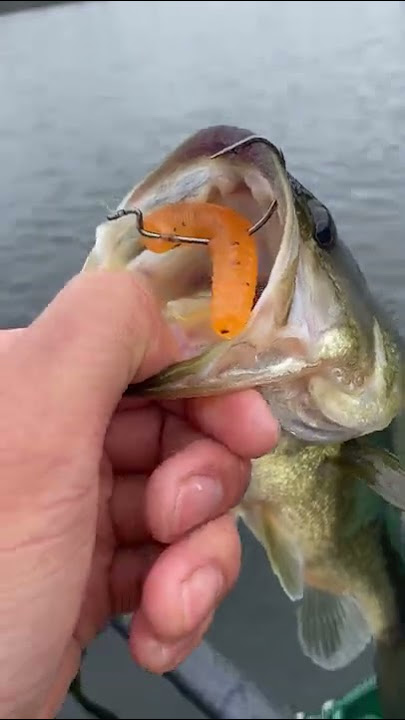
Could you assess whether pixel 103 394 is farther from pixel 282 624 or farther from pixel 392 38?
pixel 392 38

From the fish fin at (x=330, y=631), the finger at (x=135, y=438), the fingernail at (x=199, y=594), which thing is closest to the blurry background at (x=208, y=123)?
the fish fin at (x=330, y=631)

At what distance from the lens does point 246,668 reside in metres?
1.73

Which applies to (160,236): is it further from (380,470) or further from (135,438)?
(380,470)

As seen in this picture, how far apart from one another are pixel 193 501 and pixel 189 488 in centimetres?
1

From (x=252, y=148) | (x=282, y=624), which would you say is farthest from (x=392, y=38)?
(x=252, y=148)

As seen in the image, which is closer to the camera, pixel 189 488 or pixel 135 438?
pixel 189 488

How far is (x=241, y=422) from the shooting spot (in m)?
0.93

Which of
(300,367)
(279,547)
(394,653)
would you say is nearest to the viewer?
(300,367)

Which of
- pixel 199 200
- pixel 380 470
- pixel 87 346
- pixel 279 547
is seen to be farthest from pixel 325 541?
pixel 87 346

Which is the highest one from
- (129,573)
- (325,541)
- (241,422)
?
(241,422)

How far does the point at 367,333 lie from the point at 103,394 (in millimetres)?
480

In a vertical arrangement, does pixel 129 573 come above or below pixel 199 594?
below

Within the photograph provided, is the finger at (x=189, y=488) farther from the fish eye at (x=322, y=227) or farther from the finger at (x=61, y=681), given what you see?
the fish eye at (x=322, y=227)

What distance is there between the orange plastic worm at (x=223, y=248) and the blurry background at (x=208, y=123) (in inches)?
19.3
